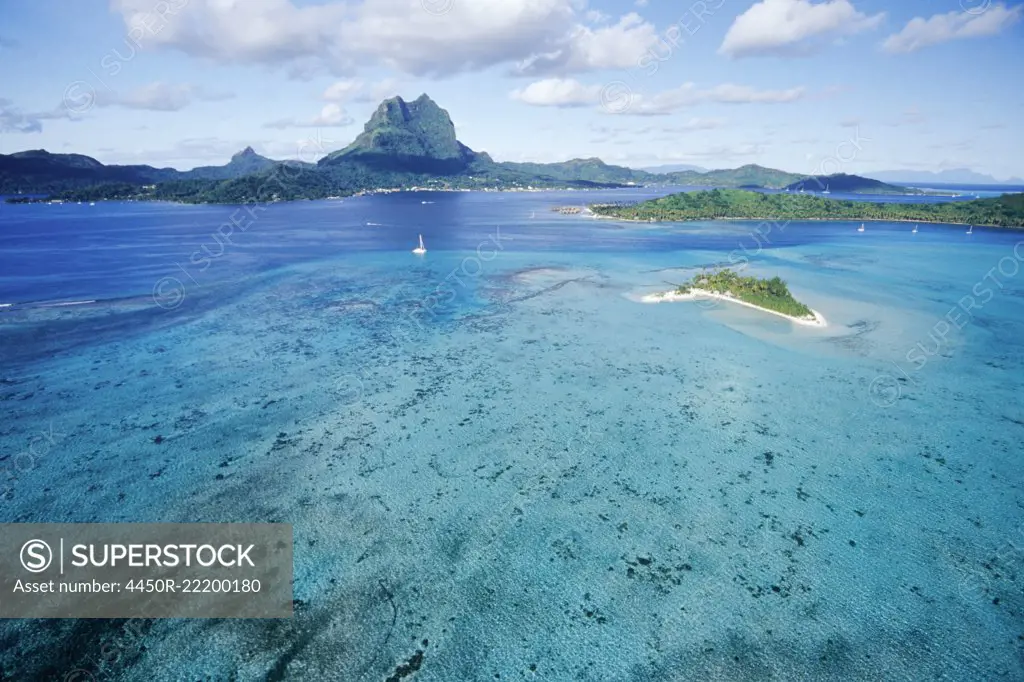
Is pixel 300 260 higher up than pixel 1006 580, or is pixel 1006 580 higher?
pixel 300 260

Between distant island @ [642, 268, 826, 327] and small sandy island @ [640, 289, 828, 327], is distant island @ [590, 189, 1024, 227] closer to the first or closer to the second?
distant island @ [642, 268, 826, 327]

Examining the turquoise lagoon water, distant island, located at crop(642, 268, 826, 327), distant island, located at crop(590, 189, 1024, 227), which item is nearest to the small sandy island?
distant island, located at crop(642, 268, 826, 327)

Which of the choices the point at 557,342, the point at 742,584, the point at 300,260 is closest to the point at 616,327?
the point at 557,342

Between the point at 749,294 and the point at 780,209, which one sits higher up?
the point at 780,209

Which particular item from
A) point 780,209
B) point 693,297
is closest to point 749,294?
point 693,297

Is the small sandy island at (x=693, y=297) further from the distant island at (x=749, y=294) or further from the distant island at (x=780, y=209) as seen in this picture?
the distant island at (x=780, y=209)

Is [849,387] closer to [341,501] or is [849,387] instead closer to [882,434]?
[882,434]

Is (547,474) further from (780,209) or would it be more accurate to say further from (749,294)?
(780,209)
